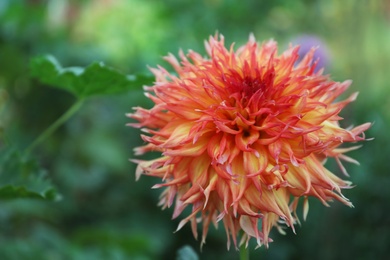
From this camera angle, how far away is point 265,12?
2512 mm

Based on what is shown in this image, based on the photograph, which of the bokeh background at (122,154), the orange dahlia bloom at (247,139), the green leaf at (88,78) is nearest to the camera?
the orange dahlia bloom at (247,139)

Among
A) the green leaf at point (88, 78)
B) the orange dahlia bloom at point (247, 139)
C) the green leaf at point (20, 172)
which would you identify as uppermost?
the green leaf at point (88, 78)

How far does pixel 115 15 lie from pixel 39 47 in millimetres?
1472

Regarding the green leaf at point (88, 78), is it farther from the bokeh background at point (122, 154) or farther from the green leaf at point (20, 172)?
the bokeh background at point (122, 154)

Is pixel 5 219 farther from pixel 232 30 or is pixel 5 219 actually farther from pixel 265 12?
pixel 265 12

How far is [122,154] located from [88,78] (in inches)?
39.8

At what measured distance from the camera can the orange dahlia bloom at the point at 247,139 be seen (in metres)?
0.66

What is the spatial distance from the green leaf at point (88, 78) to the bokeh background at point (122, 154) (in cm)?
39

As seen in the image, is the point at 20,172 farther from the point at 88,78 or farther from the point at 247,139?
Result: the point at 247,139

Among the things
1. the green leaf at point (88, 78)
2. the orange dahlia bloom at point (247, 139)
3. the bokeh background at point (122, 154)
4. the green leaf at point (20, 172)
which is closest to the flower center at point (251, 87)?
the orange dahlia bloom at point (247, 139)

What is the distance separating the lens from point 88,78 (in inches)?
37.1

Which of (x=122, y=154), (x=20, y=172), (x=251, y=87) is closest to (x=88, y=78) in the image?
(x=20, y=172)

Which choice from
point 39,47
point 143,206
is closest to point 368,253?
point 143,206

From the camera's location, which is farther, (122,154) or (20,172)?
(122,154)
